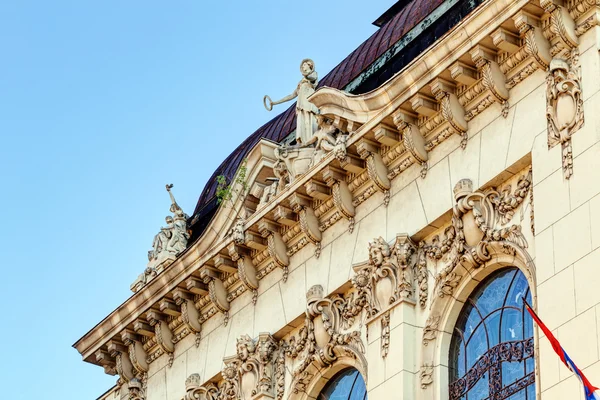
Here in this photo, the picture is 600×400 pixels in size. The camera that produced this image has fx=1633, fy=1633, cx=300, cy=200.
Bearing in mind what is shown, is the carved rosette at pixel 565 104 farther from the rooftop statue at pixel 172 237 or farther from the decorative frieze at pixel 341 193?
the rooftop statue at pixel 172 237

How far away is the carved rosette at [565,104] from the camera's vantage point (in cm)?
2216

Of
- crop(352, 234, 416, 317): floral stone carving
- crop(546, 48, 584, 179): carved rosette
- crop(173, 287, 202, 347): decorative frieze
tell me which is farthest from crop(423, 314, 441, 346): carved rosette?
crop(173, 287, 202, 347): decorative frieze

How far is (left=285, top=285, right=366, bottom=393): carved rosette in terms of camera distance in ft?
83.8

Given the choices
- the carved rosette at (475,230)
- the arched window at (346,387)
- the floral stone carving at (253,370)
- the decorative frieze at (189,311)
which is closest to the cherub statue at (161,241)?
the decorative frieze at (189,311)

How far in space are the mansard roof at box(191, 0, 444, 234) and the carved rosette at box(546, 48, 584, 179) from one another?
4859 mm

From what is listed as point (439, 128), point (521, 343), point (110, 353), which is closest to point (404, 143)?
point (439, 128)

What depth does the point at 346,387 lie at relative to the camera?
2591 centimetres

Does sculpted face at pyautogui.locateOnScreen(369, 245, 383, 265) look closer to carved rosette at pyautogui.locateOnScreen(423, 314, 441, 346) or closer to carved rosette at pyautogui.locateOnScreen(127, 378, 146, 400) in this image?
carved rosette at pyautogui.locateOnScreen(423, 314, 441, 346)

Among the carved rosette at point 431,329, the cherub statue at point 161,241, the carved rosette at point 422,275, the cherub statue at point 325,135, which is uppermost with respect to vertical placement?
the cherub statue at point 161,241

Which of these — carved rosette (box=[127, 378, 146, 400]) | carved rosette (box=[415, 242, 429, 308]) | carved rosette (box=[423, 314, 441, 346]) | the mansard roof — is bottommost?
carved rosette (box=[423, 314, 441, 346])

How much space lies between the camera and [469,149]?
24328 millimetres

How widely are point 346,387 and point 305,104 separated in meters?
5.30

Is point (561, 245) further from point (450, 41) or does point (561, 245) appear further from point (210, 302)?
point (210, 302)

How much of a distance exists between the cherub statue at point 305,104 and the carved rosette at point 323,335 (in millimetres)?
2940
